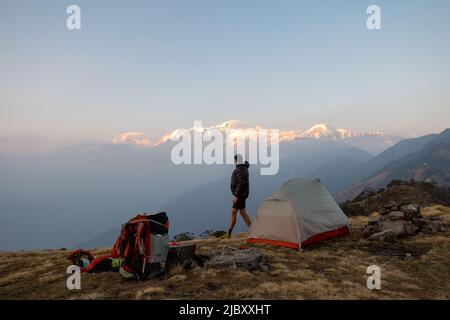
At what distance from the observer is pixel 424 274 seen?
1166 cm

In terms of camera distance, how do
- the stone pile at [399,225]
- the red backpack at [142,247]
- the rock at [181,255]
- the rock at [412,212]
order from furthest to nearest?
the rock at [412,212] → the stone pile at [399,225] → the rock at [181,255] → the red backpack at [142,247]

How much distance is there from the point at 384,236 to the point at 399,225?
168cm

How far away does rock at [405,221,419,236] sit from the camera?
17344 mm

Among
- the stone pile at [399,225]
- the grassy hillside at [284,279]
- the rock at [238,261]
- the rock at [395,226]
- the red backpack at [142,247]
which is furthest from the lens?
the rock at [395,226]

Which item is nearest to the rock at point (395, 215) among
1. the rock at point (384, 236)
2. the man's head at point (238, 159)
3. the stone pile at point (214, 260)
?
the rock at point (384, 236)

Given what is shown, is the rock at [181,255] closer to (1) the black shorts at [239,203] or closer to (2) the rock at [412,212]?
(1) the black shorts at [239,203]

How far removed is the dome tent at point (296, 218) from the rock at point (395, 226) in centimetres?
222

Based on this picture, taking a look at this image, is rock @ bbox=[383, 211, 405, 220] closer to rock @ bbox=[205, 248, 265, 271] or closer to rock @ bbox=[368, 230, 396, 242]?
rock @ bbox=[368, 230, 396, 242]

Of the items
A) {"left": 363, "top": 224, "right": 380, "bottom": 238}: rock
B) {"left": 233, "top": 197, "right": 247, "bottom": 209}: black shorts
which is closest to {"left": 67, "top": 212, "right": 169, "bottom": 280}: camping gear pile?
{"left": 233, "top": 197, "right": 247, "bottom": 209}: black shorts

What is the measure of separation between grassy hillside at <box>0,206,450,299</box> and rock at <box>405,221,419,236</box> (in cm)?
185

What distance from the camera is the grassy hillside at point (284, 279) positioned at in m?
9.16
